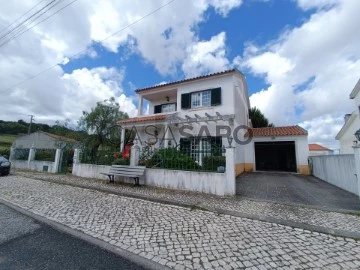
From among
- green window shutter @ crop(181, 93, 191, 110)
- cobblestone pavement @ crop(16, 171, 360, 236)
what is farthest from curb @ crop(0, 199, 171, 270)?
green window shutter @ crop(181, 93, 191, 110)

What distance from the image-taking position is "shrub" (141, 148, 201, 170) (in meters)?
7.97

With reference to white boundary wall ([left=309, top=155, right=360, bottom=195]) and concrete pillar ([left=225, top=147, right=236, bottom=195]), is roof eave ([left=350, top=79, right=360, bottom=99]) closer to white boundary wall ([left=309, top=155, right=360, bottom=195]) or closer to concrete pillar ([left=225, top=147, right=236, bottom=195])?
white boundary wall ([left=309, top=155, right=360, bottom=195])

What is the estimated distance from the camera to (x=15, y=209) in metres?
5.52

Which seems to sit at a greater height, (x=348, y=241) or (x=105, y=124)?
(x=105, y=124)

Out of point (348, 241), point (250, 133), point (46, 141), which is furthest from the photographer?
point (46, 141)

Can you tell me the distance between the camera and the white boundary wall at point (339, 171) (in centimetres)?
790

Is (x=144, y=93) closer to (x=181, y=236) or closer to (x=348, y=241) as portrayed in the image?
(x=181, y=236)

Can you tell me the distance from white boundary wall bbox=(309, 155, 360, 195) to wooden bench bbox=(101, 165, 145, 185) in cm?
896

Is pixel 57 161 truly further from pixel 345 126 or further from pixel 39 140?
pixel 345 126

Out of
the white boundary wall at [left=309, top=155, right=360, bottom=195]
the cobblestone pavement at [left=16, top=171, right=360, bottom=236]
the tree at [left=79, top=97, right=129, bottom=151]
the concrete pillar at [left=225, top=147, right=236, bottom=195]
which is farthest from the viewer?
the tree at [left=79, top=97, right=129, bottom=151]

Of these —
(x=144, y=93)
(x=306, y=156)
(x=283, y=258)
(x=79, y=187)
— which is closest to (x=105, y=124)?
(x=144, y=93)

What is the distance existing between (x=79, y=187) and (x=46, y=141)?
2717 cm

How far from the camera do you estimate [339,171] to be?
9.43m

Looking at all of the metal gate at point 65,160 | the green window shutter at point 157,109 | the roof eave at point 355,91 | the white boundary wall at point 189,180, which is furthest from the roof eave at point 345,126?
the metal gate at point 65,160
